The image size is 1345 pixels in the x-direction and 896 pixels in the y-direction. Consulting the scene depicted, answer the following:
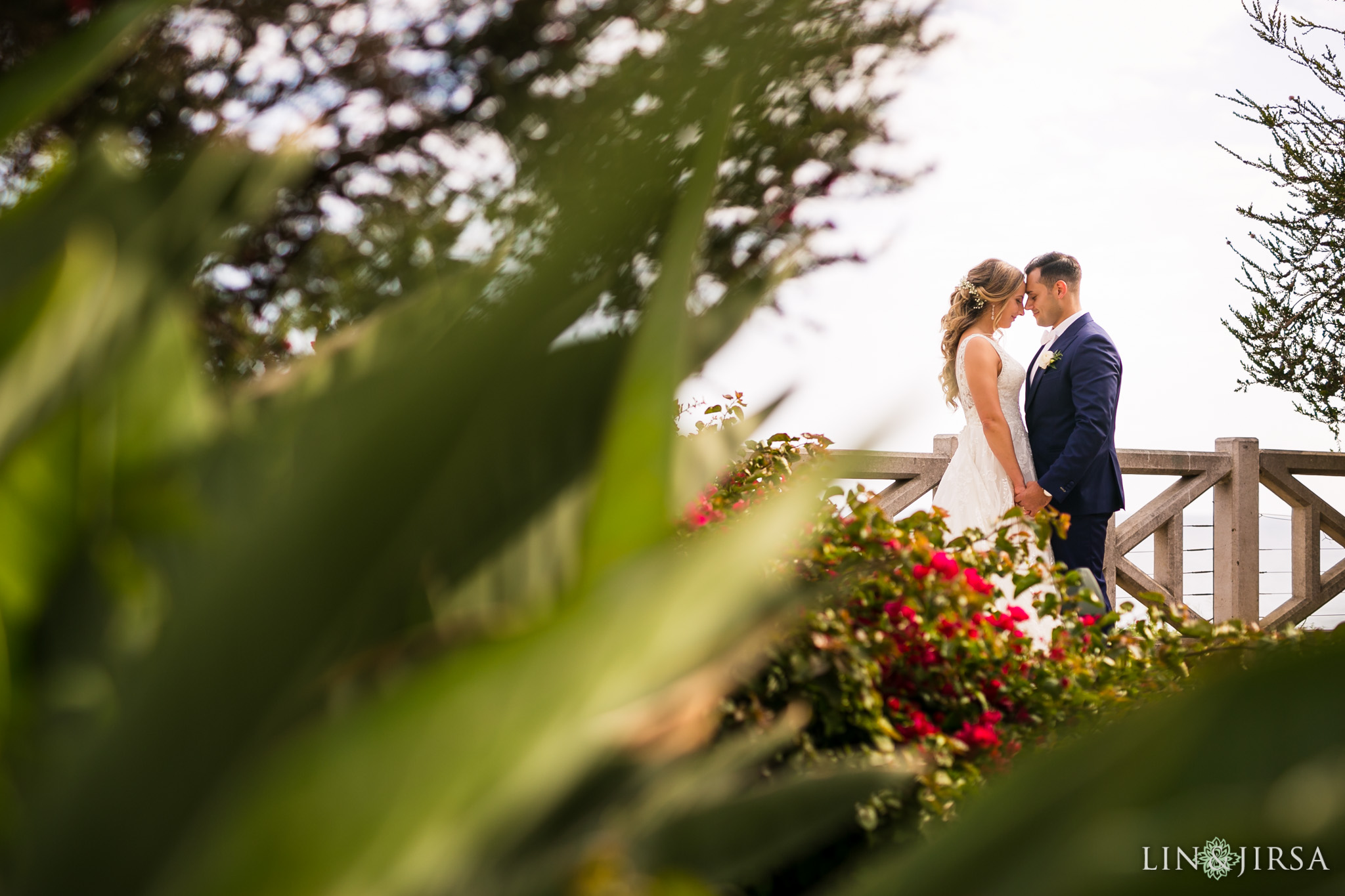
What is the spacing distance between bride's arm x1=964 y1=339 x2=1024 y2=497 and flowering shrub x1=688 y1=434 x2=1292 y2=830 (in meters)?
2.29

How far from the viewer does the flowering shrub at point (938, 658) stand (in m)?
1.67

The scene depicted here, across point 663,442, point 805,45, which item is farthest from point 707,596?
point 805,45

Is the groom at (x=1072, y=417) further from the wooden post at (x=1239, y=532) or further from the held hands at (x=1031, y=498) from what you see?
the wooden post at (x=1239, y=532)

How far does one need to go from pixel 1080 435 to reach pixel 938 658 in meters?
2.72

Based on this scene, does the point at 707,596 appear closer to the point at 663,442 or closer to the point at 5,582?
the point at 663,442

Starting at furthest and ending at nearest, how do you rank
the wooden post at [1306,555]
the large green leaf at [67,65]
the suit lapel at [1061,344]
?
the wooden post at [1306,555], the suit lapel at [1061,344], the large green leaf at [67,65]

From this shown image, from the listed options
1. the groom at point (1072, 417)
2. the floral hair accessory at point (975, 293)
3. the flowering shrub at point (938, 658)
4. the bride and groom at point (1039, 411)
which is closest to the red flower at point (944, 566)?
the flowering shrub at point (938, 658)

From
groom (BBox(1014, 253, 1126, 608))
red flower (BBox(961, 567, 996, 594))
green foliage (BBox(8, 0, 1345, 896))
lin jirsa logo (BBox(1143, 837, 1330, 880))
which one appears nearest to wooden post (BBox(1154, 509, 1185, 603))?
groom (BBox(1014, 253, 1126, 608))

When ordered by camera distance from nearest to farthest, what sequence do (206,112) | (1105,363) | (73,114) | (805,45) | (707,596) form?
1. (707,596)
2. (805,45)
3. (73,114)
4. (206,112)
5. (1105,363)

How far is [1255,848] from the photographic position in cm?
18

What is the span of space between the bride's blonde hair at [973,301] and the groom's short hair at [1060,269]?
137 mm

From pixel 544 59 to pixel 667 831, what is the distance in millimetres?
1843

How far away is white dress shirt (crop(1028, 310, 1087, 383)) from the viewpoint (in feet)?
14.9

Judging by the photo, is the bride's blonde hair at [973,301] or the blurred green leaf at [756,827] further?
the bride's blonde hair at [973,301]
